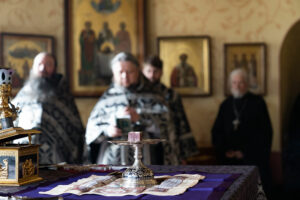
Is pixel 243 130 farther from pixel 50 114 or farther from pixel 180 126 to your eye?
pixel 50 114

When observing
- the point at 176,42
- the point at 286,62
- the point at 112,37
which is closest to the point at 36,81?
the point at 112,37

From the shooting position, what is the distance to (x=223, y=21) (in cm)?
737

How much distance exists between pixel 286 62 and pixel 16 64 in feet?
13.9

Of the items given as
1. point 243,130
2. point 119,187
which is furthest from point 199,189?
point 243,130

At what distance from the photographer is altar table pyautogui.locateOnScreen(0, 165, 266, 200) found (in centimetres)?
216

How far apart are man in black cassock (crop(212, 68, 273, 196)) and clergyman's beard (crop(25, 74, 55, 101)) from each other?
267cm

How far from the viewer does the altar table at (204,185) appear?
2156 mm

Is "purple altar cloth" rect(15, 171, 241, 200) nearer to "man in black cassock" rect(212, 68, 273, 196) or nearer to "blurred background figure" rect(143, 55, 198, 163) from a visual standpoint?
"blurred background figure" rect(143, 55, 198, 163)

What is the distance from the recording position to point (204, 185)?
7.93 ft

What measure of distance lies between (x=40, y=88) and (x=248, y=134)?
303cm

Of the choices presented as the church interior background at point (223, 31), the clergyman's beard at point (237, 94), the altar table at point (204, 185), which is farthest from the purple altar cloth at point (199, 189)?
the church interior background at point (223, 31)

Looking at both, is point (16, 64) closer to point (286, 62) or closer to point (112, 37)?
point (112, 37)

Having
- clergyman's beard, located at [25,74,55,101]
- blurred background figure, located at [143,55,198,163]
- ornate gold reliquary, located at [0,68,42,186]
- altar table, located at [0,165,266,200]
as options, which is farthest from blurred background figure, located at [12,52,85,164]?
ornate gold reliquary, located at [0,68,42,186]

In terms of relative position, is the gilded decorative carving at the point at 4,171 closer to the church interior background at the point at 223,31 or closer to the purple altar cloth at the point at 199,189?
the purple altar cloth at the point at 199,189
